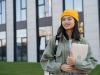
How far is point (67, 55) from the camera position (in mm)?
3721

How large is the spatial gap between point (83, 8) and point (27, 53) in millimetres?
9390

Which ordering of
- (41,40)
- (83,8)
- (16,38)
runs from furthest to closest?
(16,38) < (41,40) < (83,8)

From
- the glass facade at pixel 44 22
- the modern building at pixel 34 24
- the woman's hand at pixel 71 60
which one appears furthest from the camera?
the glass facade at pixel 44 22

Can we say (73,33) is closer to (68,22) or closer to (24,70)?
(68,22)

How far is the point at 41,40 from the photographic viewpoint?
37562 mm

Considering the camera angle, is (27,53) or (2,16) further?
(2,16)

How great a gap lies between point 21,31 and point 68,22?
1458 inches

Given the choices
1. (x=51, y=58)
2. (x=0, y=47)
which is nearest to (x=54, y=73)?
(x=51, y=58)

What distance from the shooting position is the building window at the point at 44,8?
36625 mm

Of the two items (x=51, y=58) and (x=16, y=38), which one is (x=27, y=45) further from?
(x=51, y=58)

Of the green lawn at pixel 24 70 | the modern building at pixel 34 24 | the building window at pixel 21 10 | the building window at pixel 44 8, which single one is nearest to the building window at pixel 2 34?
the modern building at pixel 34 24

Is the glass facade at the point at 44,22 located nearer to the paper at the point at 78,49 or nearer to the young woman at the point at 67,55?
the young woman at the point at 67,55

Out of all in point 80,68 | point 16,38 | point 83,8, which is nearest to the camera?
point 80,68

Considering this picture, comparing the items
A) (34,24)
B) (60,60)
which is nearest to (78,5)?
(34,24)
